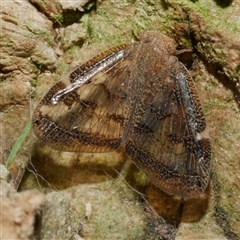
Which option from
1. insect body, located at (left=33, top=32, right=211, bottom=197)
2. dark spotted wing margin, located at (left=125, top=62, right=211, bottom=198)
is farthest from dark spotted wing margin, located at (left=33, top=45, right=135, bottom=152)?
dark spotted wing margin, located at (left=125, top=62, right=211, bottom=198)

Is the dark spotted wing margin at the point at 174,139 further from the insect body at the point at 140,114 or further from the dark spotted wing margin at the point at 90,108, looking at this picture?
the dark spotted wing margin at the point at 90,108

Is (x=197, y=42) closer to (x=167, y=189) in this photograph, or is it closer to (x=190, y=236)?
(x=167, y=189)

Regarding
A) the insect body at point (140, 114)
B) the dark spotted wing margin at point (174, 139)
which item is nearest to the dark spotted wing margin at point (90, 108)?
the insect body at point (140, 114)

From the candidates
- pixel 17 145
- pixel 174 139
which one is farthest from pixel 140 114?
pixel 17 145

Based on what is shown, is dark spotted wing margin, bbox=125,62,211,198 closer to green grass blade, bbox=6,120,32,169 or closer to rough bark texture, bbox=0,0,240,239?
rough bark texture, bbox=0,0,240,239

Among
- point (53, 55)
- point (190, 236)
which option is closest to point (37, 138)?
point (53, 55)

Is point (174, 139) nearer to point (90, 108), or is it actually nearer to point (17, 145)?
point (90, 108)
